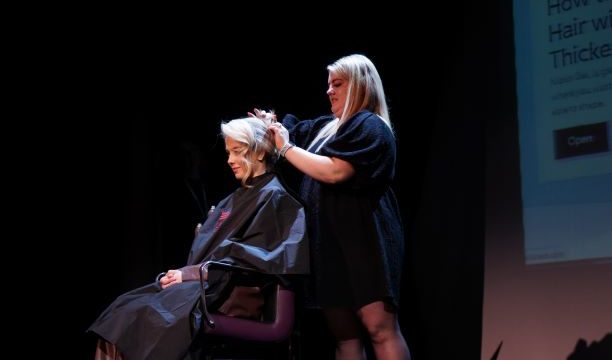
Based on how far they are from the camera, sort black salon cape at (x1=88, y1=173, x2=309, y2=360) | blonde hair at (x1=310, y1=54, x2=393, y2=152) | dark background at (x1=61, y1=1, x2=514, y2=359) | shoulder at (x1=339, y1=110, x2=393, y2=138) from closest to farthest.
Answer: black salon cape at (x1=88, y1=173, x2=309, y2=360) < shoulder at (x1=339, y1=110, x2=393, y2=138) < blonde hair at (x1=310, y1=54, x2=393, y2=152) < dark background at (x1=61, y1=1, x2=514, y2=359)

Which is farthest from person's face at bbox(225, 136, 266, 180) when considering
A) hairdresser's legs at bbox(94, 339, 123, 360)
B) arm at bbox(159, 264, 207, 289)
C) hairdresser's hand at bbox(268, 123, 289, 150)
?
hairdresser's legs at bbox(94, 339, 123, 360)

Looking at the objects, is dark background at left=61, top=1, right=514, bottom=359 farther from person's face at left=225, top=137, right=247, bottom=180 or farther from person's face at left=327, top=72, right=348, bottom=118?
person's face at left=327, top=72, right=348, bottom=118

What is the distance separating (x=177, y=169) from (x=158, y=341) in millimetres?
1646

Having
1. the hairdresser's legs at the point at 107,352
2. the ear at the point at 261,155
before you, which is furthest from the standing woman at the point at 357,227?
the hairdresser's legs at the point at 107,352

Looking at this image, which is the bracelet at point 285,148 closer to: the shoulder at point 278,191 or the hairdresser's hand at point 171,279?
the shoulder at point 278,191

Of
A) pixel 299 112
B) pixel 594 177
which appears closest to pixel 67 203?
pixel 299 112

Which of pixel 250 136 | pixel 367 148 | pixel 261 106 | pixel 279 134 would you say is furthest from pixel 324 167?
pixel 261 106

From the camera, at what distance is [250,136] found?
8.27 feet

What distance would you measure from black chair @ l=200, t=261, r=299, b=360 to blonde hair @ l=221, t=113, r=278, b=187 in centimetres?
48

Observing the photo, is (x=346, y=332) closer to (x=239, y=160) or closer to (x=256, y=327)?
(x=256, y=327)

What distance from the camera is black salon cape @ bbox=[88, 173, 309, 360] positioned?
2.13 metres

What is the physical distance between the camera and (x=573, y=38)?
8.71ft

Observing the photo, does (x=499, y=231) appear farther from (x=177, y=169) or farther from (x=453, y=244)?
(x=177, y=169)

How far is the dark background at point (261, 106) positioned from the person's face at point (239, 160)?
44 cm
